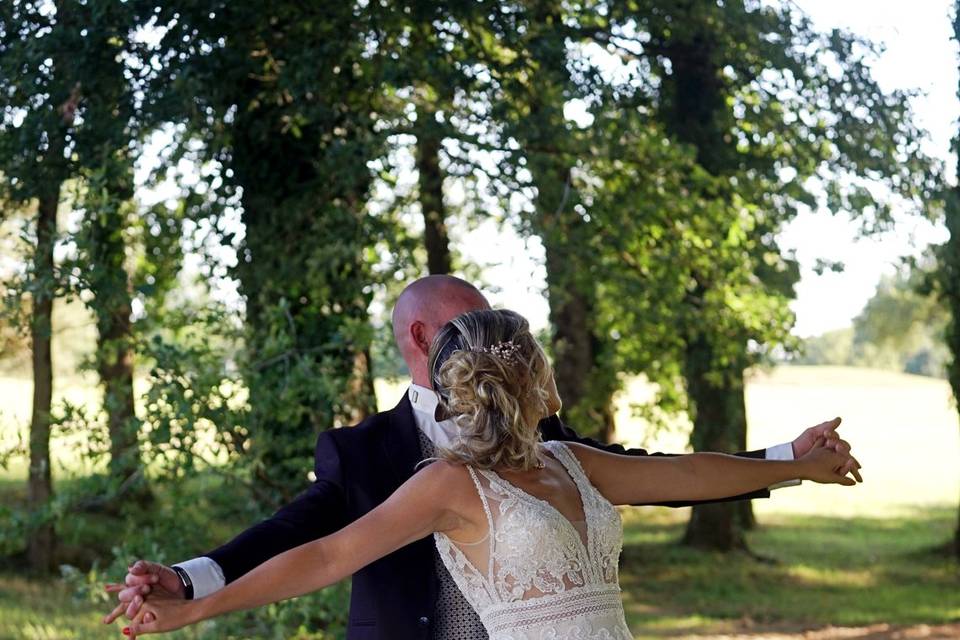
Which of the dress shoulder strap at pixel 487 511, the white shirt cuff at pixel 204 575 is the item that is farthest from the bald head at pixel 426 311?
the white shirt cuff at pixel 204 575

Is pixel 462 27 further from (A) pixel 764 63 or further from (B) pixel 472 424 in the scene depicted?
(B) pixel 472 424

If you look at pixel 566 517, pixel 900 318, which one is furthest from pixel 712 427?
pixel 900 318

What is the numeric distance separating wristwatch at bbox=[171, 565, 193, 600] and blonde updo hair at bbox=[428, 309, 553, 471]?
689 millimetres

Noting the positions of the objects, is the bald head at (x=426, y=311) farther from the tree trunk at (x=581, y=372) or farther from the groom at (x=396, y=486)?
the tree trunk at (x=581, y=372)

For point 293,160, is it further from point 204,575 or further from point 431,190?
point 204,575

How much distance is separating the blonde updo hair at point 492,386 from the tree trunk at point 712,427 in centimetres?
1216

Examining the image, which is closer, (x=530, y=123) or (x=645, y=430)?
(x=530, y=123)

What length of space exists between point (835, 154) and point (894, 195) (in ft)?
2.08

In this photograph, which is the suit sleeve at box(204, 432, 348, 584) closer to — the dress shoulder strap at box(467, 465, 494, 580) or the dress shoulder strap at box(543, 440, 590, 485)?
the dress shoulder strap at box(467, 465, 494, 580)

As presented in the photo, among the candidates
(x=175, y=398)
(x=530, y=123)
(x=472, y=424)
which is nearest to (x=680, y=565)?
(x=530, y=123)

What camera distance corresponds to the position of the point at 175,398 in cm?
709

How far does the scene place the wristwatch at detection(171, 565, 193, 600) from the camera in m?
2.96

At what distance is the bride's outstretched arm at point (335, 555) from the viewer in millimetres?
2932

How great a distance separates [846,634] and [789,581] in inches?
132
